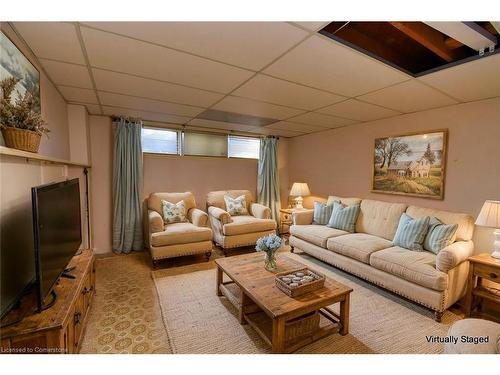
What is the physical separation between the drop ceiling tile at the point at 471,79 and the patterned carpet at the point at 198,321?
79.8 inches

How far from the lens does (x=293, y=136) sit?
5.02m

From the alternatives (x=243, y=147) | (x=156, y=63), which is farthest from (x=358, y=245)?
(x=243, y=147)

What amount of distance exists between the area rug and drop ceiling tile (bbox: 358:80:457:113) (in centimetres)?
204

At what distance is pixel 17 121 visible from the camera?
49.2 inches

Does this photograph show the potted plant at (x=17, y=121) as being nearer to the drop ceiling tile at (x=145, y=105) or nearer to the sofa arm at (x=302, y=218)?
the drop ceiling tile at (x=145, y=105)

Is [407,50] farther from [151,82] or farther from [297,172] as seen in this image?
[297,172]

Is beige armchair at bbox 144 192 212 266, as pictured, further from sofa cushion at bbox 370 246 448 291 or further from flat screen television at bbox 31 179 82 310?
sofa cushion at bbox 370 246 448 291

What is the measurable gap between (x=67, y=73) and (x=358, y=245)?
3305 mm

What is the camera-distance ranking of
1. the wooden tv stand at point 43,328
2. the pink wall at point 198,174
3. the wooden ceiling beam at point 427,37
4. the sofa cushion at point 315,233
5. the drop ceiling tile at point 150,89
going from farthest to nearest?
the pink wall at point 198,174, the sofa cushion at point 315,233, the drop ceiling tile at point 150,89, the wooden ceiling beam at point 427,37, the wooden tv stand at point 43,328

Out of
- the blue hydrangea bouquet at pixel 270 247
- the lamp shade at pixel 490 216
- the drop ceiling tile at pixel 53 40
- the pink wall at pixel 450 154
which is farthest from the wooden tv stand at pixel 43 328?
the pink wall at pixel 450 154

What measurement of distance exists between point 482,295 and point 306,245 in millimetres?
1799

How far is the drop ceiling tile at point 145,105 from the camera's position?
260 centimetres

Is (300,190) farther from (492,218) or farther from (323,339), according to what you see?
(323,339)
